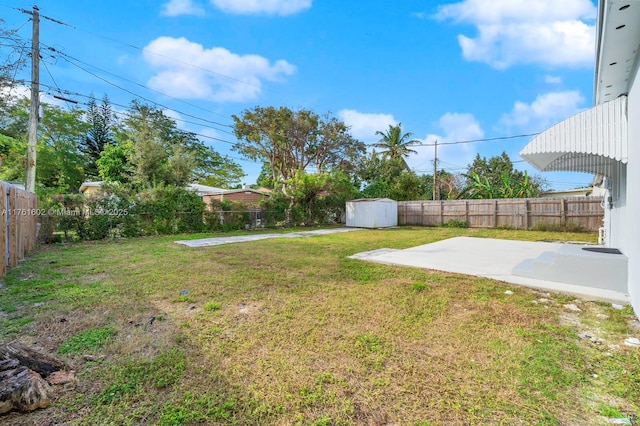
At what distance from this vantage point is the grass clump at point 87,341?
2390 mm

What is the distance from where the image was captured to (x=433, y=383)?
1.92 metres

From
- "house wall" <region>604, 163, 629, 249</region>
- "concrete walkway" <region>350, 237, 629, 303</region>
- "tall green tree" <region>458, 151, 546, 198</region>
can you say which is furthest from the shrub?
"house wall" <region>604, 163, 629, 249</region>

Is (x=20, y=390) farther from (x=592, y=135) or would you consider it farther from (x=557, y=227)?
(x=557, y=227)

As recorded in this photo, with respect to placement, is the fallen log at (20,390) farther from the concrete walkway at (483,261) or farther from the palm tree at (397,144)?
the palm tree at (397,144)

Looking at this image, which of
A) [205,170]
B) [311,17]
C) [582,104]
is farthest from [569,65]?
[205,170]

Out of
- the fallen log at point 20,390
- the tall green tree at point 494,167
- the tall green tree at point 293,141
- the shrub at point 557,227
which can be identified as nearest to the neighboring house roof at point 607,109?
the fallen log at point 20,390

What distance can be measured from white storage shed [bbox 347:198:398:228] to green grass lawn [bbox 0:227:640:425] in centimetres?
1162

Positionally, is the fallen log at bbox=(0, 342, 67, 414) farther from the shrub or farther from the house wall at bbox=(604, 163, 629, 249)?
the shrub

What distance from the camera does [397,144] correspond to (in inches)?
926

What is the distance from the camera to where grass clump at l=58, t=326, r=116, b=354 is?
2.39 metres

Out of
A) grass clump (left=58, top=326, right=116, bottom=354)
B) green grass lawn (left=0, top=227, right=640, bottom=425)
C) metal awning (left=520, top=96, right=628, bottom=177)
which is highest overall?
metal awning (left=520, top=96, right=628, bottom=177)

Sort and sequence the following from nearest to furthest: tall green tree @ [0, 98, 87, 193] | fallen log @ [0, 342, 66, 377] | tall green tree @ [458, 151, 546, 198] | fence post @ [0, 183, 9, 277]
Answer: fallen log @ [0, 342, 66, 377]
fence post @ [0, 183, 9, 277]
tall green tree @ [458, 151, 546, 198]
tall green tree @ [0, 98, 87, 193]

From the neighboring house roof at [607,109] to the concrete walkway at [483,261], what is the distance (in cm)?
186

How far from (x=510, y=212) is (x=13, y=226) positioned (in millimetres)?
18202
